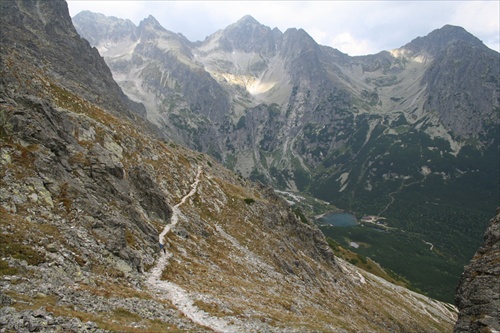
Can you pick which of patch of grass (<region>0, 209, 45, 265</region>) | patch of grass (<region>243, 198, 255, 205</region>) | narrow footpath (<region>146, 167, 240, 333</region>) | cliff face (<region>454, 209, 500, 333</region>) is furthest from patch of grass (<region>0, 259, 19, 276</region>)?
patch of grass (<region>243, 198, 255, 205</region>)

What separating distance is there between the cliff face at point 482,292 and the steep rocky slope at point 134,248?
54.0 ft

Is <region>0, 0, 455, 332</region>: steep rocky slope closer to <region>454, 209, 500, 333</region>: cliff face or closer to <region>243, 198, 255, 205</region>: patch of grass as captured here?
<region>243, 198, 255, 205</region>: patch of grass

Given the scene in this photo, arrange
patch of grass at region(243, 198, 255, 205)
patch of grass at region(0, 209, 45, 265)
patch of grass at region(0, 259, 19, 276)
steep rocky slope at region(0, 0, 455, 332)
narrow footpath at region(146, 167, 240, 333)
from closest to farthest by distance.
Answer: patch of grass at region(0, 259, 19, 276), steep rocky slope at region(0, 0, 455, 332), patch of grass at region(0, 209, 45, 265), narrow footpath at region(146, 167, 240, 333), patch of grass at region(243, 198, 255, 205)

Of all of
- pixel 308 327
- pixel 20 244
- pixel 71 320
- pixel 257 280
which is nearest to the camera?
pixel 71 320

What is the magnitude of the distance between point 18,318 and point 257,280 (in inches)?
1658

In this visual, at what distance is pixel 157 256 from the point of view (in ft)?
148

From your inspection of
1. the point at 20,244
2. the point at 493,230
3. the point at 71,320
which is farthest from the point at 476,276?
the point at 20,244

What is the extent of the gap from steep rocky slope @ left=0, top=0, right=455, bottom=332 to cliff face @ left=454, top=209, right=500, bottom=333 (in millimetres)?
16452

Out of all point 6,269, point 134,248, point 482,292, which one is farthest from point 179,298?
point 482,292

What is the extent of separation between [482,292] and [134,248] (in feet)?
162

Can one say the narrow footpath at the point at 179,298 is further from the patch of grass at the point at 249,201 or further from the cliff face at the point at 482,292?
the patch of grass at the point at 249,201

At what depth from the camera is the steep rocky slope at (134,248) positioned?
24.6 m

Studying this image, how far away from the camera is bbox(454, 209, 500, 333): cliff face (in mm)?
40625

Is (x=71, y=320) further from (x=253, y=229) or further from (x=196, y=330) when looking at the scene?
(x=253, y=229)
